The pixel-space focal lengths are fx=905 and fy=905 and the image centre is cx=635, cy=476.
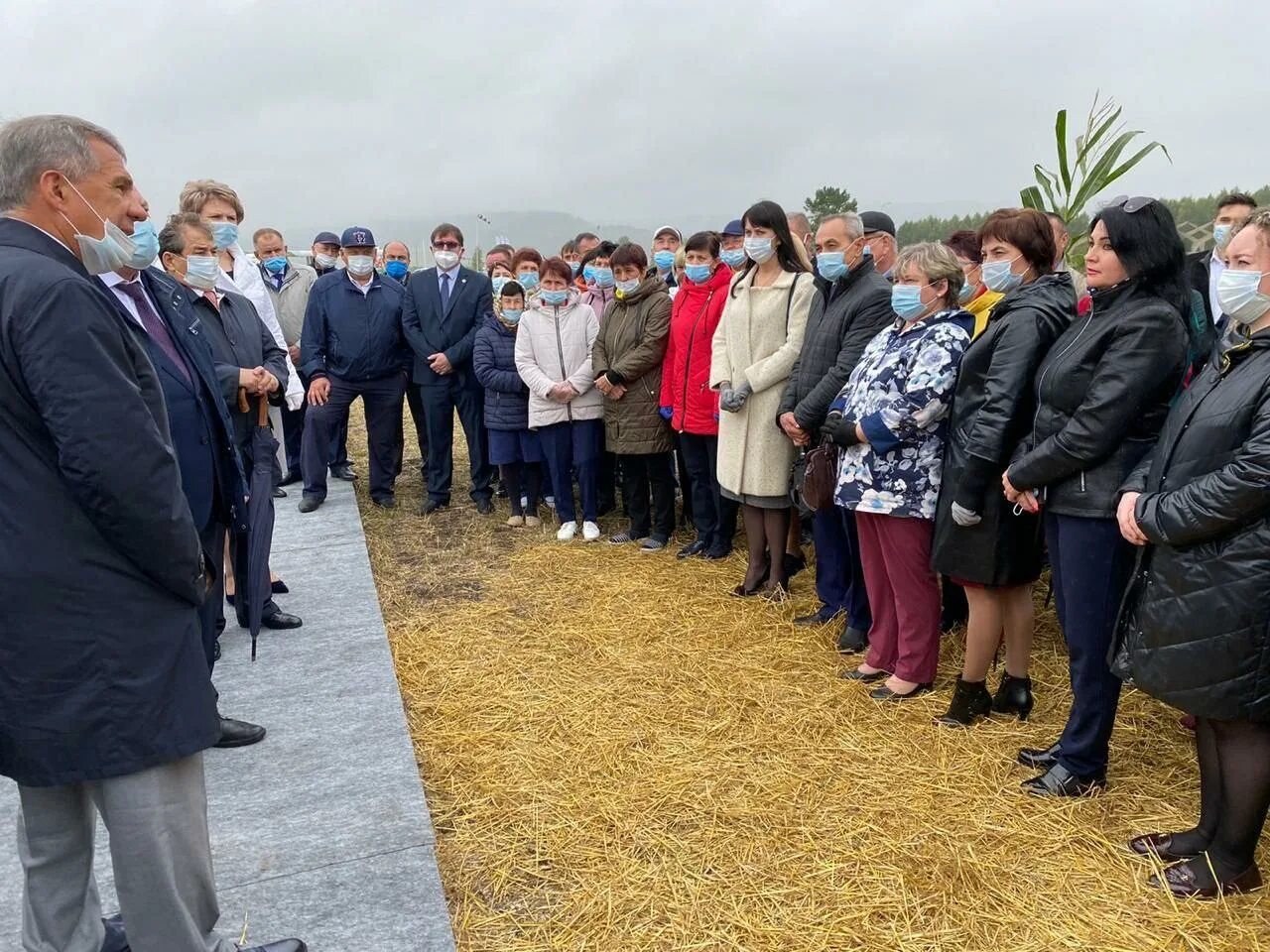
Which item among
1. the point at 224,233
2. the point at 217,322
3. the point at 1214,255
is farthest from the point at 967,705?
the point at 224,233

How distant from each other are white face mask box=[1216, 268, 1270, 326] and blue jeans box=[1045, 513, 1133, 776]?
0.74 meters

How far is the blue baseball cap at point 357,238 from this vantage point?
688cm

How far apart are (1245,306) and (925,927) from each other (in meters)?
1.86

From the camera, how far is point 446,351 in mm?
6918

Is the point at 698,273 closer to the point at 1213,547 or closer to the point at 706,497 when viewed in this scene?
the point at 706,497

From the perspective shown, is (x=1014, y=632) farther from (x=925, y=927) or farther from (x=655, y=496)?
(x=655, y=496)

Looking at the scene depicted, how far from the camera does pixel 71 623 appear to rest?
1.77 meters

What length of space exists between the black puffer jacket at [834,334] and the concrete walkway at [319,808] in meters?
2.35

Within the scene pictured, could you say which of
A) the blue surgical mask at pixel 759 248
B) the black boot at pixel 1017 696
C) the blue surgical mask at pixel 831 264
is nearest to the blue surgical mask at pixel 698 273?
the blue surgical mask at pixel 759 248

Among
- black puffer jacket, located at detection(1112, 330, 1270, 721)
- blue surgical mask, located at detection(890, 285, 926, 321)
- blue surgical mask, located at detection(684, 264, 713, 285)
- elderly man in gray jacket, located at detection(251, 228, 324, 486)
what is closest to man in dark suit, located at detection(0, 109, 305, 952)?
black puffer jacket, located at detection(1112, 330, 1270, 721)

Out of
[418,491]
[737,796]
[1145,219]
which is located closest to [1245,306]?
[1145,219]

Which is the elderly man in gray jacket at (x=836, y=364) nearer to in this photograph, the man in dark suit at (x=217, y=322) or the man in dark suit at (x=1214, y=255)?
the man in dark suit at (x=1214, y=255)

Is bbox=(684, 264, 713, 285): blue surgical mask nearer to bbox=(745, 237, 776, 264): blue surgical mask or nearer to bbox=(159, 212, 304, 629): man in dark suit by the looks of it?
bbox=(745, 237, 776, 264): blue surgical mask

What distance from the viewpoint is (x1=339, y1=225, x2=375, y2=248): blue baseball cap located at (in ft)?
22.6
